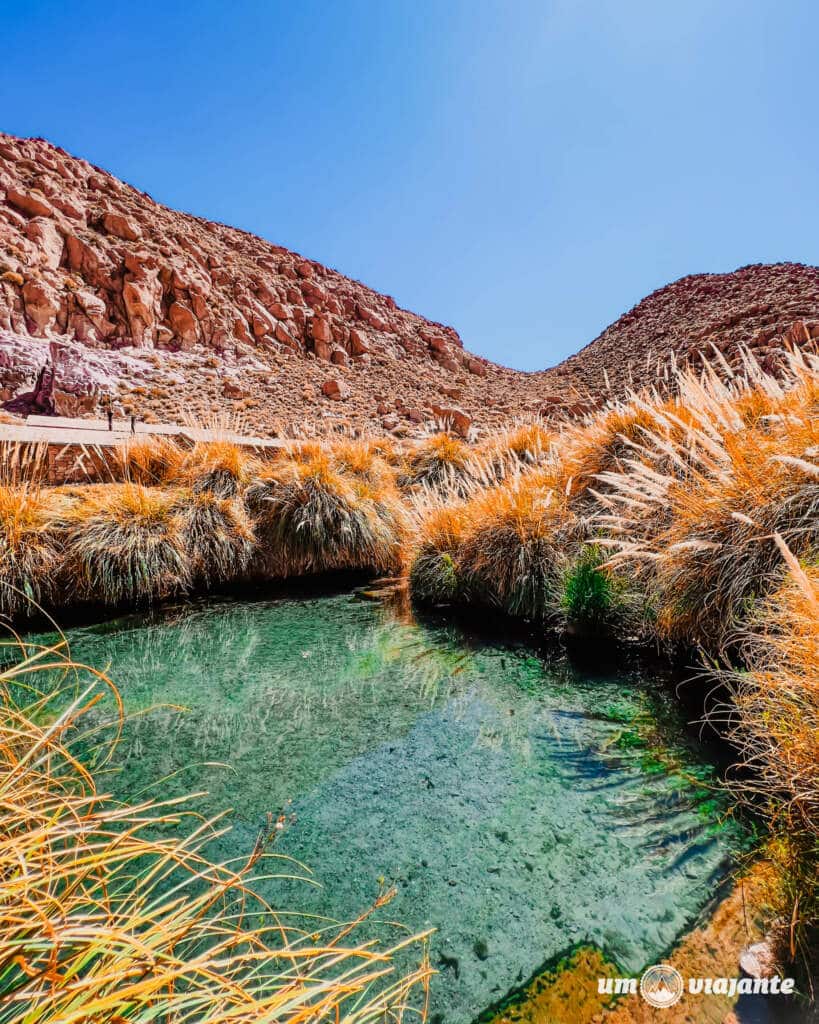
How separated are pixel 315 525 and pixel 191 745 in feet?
9.62

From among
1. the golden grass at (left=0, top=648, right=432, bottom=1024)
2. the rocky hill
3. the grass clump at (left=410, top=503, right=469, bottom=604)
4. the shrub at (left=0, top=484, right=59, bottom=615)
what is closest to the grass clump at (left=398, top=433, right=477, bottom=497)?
the grass clump at (left=410, top=503, right=469, bottom=604)

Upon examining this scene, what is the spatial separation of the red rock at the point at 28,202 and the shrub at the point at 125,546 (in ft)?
79.8

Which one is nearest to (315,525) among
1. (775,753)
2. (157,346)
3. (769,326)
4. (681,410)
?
(681,410)

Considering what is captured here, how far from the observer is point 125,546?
3.91 metres

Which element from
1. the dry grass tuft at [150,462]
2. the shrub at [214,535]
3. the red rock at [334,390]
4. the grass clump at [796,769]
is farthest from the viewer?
the red rock at [334,390]

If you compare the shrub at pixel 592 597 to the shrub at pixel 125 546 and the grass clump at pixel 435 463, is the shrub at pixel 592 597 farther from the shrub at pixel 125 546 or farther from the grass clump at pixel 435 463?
the grass clump at pixel 435 463

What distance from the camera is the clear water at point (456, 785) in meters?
1.27

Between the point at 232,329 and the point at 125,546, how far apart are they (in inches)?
890

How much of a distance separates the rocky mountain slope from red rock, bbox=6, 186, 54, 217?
56 millimetres

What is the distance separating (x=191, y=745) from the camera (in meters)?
2.06

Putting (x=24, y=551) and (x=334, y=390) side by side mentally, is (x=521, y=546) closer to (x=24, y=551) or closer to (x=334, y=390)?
(x=24, y=551)

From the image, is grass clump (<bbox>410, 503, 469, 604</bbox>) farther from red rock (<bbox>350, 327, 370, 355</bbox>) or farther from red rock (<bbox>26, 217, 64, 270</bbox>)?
red rock (<bbox>350, 327, 370, 355</bbox>)

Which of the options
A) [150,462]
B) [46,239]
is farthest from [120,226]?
[150,462]

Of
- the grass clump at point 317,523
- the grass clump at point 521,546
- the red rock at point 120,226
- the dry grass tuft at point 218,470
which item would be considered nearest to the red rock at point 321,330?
the red rock at point 120,226
